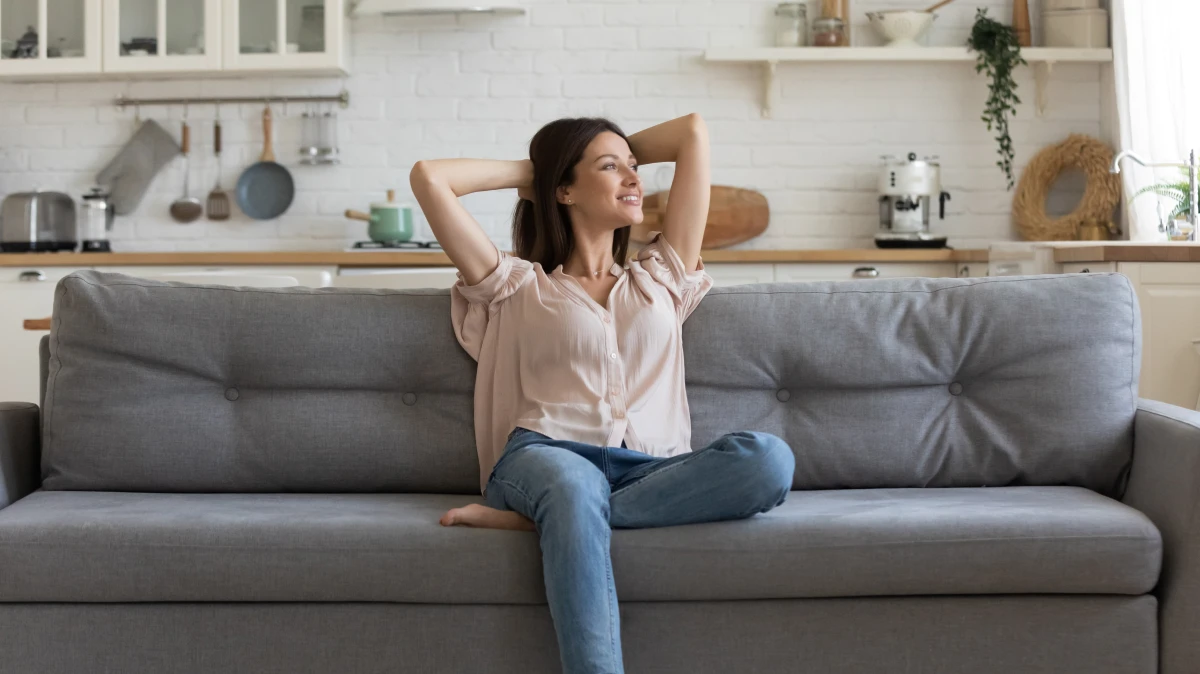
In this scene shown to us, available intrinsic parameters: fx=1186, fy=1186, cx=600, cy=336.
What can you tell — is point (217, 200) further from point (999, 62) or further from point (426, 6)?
point (999, 62)

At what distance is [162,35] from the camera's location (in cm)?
451

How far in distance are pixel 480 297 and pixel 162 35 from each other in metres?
2.90

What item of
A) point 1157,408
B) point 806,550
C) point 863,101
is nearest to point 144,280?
point 806,550

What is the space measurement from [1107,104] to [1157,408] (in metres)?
2.90

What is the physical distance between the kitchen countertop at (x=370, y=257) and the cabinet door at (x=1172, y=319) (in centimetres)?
89

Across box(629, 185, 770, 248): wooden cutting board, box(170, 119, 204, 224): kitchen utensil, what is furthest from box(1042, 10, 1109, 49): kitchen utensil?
box(170, 119, 204, 224): kitchen utensil

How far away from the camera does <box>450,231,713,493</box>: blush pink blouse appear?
2096mm

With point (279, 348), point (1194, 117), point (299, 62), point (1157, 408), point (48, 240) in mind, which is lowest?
point (1157, 408)

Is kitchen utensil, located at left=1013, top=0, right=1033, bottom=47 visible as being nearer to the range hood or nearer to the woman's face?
the range hood

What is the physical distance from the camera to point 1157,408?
7.02 feet

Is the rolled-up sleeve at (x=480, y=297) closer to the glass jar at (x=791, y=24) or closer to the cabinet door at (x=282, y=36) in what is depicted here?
the cabinet door at (x=282, y=36)

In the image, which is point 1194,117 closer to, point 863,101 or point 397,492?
point 863,101

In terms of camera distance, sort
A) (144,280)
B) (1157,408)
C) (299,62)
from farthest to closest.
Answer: (299,62), (144,280), (1157,408)

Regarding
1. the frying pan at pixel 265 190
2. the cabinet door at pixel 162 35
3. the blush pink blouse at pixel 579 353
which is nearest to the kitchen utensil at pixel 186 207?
the frying pan at pixel 265 190
